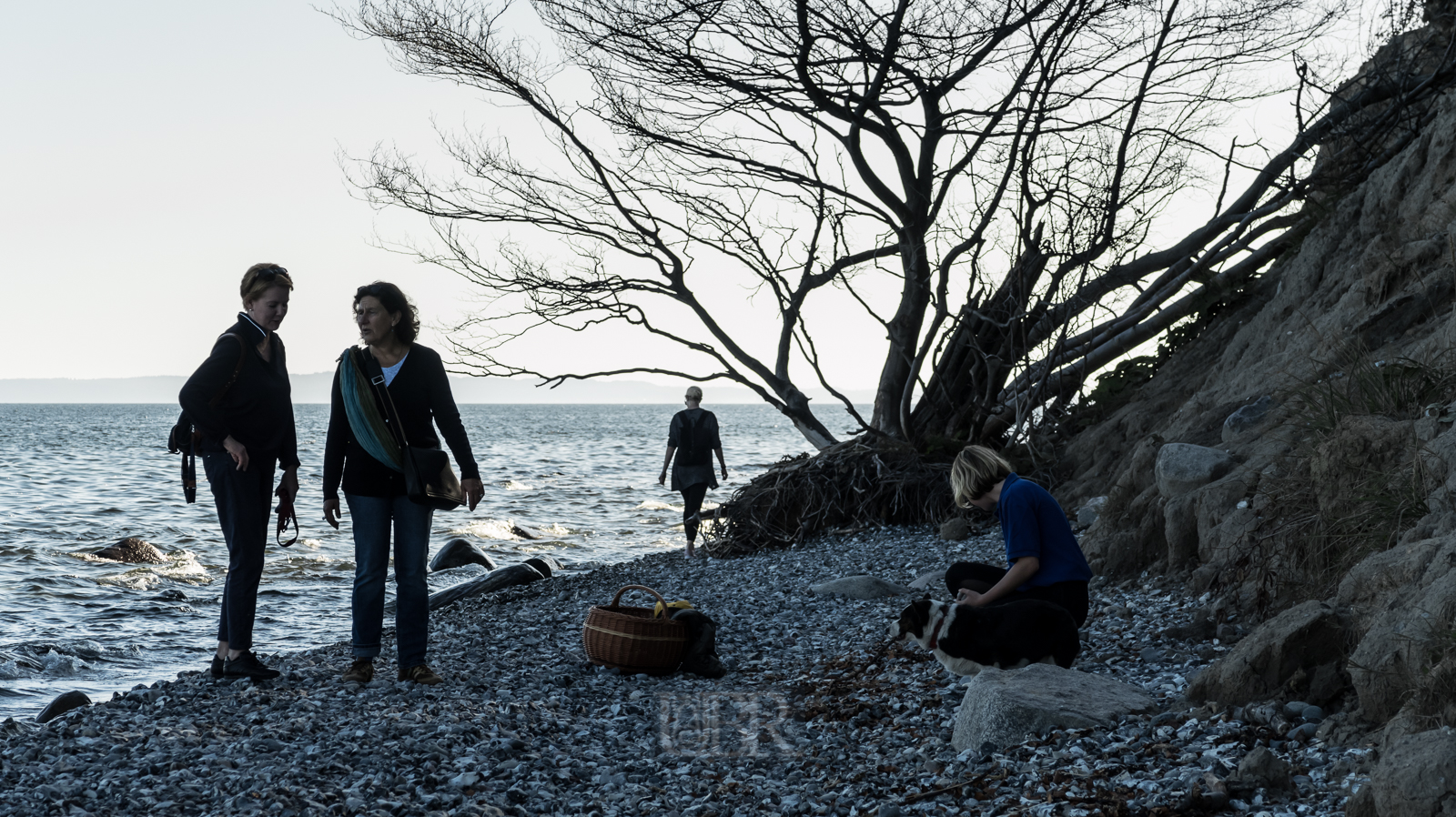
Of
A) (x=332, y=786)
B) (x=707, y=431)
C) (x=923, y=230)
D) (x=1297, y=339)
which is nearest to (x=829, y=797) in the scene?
(x=332, y=786)

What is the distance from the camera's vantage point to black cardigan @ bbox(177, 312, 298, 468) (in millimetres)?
5066

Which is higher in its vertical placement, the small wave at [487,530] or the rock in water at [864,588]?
the rock in water at [864,588]

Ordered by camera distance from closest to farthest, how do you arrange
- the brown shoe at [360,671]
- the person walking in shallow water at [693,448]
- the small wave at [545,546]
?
1. the brown shoe at [360,671]
2. the person walking in shallow water at [693,448]
3. the small wave at [545,546]

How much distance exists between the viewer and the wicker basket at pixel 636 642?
586 centimetres

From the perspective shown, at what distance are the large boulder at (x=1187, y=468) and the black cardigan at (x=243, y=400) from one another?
5.33 metres

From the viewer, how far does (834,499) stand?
1209 cm

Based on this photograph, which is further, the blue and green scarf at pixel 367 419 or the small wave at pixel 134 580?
the small wave at pixel 134 580

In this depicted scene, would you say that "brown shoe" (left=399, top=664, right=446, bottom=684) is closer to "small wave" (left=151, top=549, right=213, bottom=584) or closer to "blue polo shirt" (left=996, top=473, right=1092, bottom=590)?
"blue polo shirt" (left=996, top=473, right=1092, bottom=590)

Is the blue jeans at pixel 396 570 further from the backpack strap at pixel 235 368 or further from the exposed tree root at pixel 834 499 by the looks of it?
the exposed tree root at pixel 834 499

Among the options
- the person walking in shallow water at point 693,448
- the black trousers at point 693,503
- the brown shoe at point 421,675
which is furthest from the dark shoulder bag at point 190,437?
the black trousers at point 693,503

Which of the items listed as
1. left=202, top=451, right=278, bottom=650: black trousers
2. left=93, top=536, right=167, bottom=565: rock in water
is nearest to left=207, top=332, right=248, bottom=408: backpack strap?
left=202, top=451, right=278, bottom=650: black trousers

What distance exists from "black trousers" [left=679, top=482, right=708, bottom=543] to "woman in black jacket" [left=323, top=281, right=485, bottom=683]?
253 inches

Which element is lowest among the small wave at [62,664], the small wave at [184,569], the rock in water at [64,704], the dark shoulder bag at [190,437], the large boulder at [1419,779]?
the small wave at [184,569]

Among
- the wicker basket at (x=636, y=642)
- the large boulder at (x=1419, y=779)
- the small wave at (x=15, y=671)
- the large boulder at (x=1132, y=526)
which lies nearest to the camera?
the large boulder at (x=1419, y=779)
